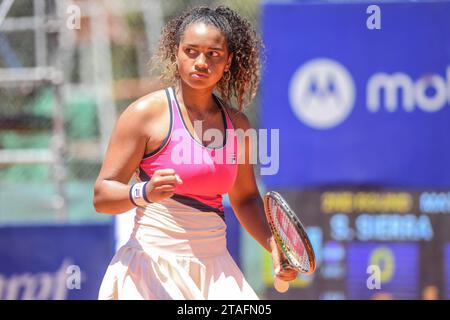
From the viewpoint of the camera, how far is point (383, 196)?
5.79 meters

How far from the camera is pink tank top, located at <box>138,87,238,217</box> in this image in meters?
3.16

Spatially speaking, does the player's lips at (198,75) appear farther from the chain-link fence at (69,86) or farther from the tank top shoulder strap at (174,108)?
the chain-link fence at (69,86)

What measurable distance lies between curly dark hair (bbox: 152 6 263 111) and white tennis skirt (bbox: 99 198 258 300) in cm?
56

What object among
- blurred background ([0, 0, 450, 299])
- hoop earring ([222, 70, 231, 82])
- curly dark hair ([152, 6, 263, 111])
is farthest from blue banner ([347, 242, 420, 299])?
hoop earring ([222, 70, 231, 82])

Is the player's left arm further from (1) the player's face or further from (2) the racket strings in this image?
(1) the player's face

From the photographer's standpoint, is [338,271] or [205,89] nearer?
[205,89]

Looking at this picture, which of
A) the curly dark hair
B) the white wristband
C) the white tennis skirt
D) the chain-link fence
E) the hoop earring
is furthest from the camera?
the chain-link fence

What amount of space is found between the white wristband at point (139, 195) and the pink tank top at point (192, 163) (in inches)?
5.7

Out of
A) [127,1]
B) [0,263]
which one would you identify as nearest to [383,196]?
[0,263]

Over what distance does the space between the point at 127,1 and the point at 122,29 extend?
255mm

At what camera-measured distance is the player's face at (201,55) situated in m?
3.24

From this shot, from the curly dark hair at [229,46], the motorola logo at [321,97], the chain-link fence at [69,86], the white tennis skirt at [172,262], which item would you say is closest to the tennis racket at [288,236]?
the white tennis skirt at [172,262]

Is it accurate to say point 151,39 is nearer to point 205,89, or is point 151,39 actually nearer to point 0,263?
point 0,263

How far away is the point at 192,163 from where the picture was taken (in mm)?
3158
